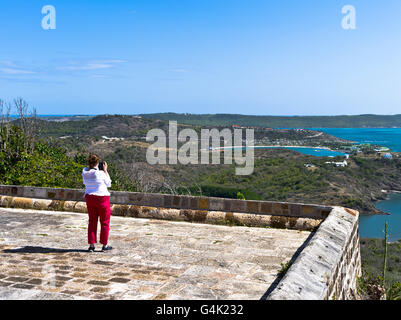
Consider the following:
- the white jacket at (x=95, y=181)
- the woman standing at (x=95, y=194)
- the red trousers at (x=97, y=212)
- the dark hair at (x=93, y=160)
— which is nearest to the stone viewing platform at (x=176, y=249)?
the red trousers at (x=97, y=212)

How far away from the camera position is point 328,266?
3.98 metres

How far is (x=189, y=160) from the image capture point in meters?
48.1

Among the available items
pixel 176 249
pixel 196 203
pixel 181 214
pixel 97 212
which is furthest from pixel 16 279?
pixel 196 203

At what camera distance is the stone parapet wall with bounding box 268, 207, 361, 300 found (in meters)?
3.28

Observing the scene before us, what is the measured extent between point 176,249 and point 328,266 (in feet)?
6.75

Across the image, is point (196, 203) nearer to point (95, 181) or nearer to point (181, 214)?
point (181, 214)

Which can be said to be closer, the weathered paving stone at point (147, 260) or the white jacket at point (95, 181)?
the weathered paving stone at point (147, 260)

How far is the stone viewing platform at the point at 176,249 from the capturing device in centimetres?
387

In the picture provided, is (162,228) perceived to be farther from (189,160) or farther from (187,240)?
(189,160)

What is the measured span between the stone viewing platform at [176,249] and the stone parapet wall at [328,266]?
12 mm

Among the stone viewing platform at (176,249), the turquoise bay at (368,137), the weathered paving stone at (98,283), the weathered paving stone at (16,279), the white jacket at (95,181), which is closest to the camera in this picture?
the stone viewing platform at (176,249)

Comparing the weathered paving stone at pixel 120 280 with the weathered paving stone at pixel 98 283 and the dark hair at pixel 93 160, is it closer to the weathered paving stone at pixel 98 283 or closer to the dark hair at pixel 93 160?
the weathered paving stone at pixel 98 283
